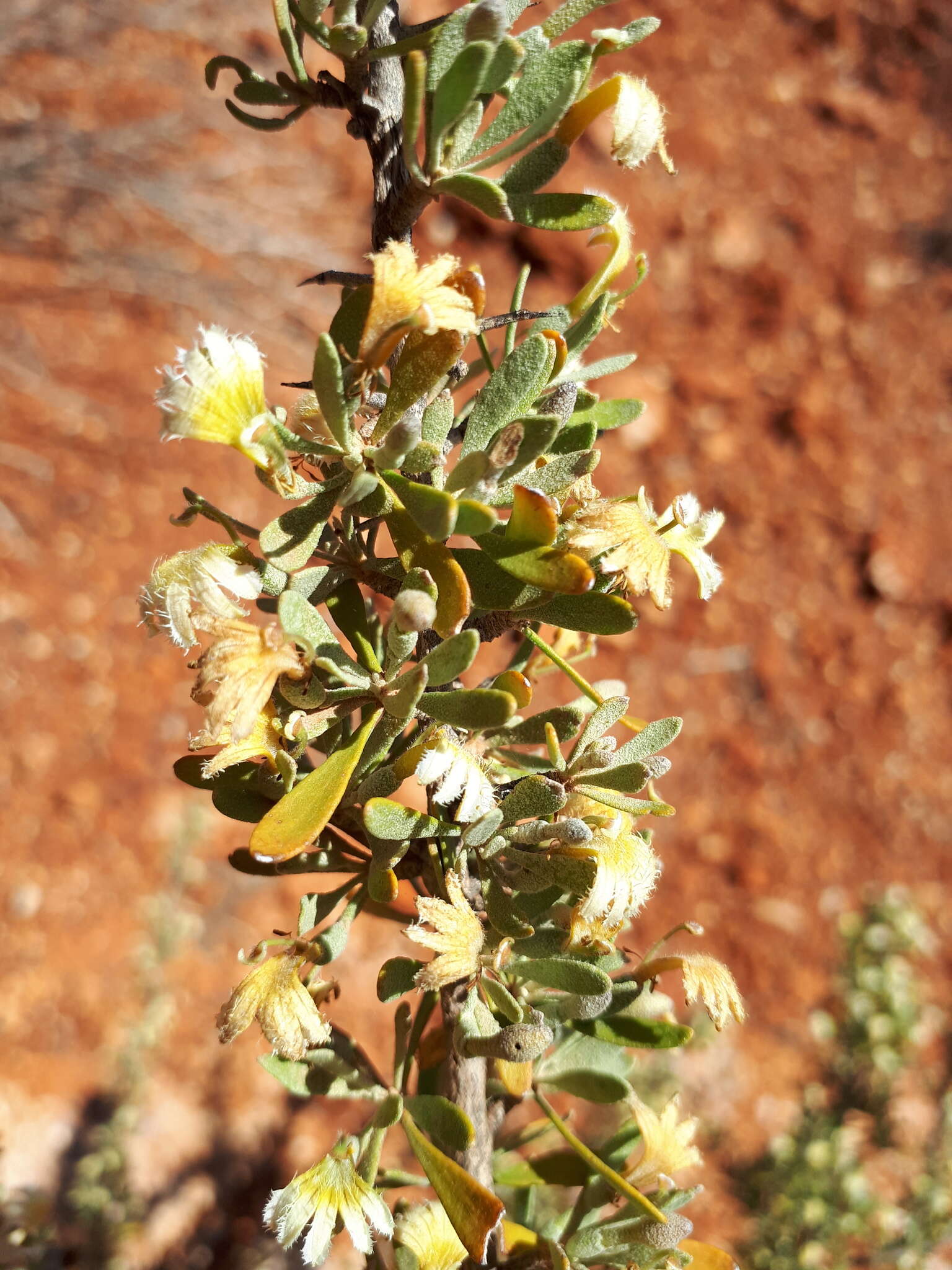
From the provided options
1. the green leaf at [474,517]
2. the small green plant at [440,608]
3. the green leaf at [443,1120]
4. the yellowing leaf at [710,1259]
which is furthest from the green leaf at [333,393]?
the yellowing leaf at [710,1259]

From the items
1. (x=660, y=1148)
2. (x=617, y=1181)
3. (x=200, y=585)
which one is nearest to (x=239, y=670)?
(x=200, y=585)

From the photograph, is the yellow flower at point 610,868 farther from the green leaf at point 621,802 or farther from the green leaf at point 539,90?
the green leaf at point 539,90

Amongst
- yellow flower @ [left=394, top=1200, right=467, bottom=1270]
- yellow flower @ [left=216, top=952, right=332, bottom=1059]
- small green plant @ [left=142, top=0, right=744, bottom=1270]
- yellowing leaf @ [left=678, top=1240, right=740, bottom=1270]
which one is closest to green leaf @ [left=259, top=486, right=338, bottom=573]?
small green plant @ [left=142, top=0, right=744, bottom=1270]

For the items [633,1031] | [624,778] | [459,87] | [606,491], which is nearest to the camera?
[459,87]

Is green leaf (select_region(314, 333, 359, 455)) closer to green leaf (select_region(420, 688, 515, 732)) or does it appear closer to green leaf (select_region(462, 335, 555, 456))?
green leaf (select_region(462, 335, 555, 456))

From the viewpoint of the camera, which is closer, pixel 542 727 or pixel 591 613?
pixel 591 613

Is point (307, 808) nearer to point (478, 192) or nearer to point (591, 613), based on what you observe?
point (591, 613)

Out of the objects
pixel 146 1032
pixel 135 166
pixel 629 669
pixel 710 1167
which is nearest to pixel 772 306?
pixel 629 669

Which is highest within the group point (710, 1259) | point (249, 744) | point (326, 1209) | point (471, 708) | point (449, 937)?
point (471, 708)
